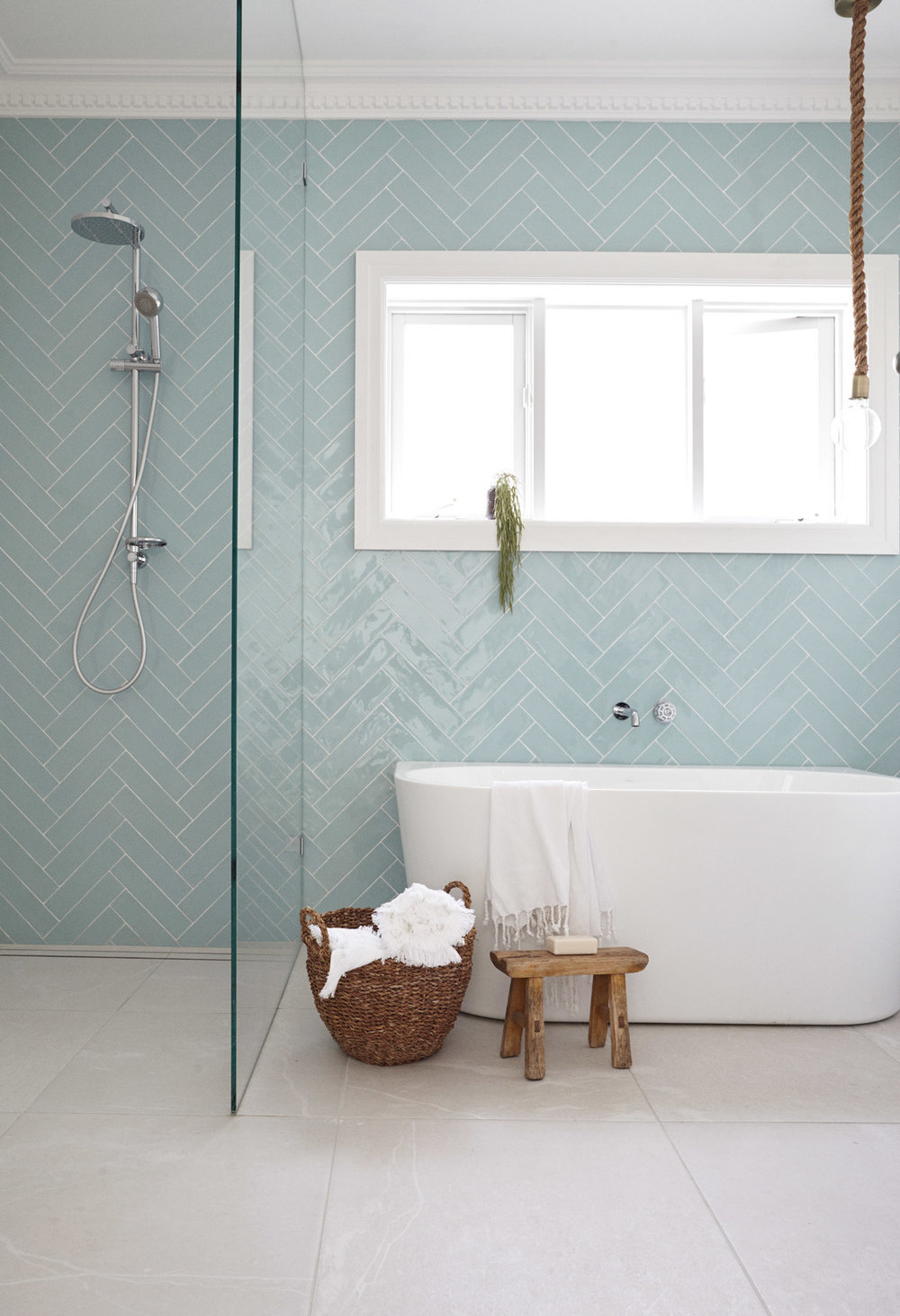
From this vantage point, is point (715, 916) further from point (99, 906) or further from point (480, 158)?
point (480, 158)

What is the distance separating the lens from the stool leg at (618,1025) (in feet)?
7.36

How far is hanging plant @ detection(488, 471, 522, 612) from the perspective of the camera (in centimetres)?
314

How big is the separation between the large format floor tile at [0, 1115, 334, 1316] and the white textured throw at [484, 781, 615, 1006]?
0.74 m

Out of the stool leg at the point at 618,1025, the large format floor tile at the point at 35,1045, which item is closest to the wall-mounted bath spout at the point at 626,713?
the stool leg at the point at 618,1025

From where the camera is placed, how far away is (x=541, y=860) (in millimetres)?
2453

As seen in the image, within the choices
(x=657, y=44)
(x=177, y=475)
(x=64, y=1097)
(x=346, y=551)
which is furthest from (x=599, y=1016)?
(x=657, y=44)

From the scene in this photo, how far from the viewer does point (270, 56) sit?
7.80 ft

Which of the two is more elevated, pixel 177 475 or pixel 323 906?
pixel 177 475

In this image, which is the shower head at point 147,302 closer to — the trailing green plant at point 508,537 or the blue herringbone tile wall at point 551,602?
the blue herringbone tile wall at point 551,602

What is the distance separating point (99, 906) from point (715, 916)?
2.01 metres

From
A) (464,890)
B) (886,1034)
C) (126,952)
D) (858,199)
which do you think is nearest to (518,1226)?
(464,890)

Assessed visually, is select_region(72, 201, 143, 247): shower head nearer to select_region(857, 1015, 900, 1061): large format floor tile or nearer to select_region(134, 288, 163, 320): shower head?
select_region(134, 288, 163, 320): shower head

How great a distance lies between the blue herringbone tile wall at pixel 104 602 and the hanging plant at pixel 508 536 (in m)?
0.91

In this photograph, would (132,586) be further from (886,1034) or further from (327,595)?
(886,1034)
